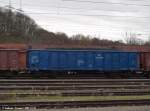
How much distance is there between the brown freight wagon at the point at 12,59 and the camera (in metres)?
32.1

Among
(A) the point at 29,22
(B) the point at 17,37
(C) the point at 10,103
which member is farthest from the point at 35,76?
(A) the point at 29,22

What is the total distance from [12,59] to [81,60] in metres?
6.04

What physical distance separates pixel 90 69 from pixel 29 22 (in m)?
73.6

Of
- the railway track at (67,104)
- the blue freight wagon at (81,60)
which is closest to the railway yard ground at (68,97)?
the railway track at (67,104)

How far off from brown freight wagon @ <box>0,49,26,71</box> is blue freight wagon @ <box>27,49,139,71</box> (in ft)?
1.97

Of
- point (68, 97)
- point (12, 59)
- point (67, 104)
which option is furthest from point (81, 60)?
point (67, 104)

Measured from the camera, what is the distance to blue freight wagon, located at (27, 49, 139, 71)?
107 ft

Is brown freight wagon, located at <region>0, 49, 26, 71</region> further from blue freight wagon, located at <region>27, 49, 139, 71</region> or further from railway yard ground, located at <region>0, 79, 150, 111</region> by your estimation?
railway yard ground, located at <region>0, 79, 150, 111</region>

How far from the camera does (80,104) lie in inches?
574

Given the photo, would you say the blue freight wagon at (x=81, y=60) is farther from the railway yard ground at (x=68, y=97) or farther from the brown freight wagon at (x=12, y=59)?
the railway yard ground at (x=68, y=97)

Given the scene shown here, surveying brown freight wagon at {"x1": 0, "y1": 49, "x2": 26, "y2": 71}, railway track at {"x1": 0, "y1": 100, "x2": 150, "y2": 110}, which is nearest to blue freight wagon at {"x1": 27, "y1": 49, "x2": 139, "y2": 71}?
brown freight wagon at {"x1": 0, "y1": 49, "x2": 26, "y2": 71}

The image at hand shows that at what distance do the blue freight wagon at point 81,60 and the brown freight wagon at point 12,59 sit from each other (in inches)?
23.6

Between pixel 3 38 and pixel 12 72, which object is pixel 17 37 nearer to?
pixel 3 38

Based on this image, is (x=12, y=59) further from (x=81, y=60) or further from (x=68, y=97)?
(x=68, y=97)
